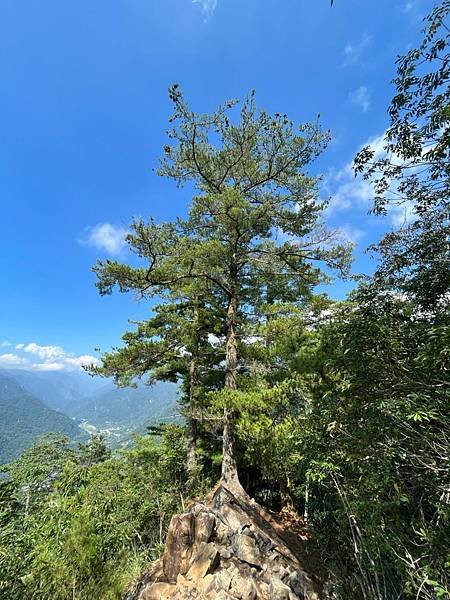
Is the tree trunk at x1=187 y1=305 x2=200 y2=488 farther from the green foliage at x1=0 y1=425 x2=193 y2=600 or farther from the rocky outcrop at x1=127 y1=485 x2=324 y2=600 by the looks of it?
the rocky outcrop at x1=127 y1=485 x2=324 y2=600

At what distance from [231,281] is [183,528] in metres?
5.82

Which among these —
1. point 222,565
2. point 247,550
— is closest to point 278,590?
point 247,550

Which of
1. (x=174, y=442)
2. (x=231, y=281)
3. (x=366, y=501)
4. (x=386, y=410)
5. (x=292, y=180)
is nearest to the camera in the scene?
(x=386, y=410)

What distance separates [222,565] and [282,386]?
3.16 m

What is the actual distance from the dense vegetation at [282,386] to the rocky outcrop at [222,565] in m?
0.69

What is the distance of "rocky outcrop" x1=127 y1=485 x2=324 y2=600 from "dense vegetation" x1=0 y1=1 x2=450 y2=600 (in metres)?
0.69

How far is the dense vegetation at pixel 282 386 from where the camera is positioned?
9.74 feet

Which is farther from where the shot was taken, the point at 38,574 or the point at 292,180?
the point at 292,180

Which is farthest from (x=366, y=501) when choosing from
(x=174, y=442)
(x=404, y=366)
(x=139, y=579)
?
(x=174, y=442)

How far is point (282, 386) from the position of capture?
651cm

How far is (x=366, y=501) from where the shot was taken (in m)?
3.38

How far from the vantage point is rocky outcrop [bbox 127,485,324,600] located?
164 inches

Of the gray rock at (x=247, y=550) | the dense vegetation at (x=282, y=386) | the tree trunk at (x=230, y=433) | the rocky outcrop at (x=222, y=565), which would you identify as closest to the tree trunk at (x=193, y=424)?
the dense vegetation at (x=282, y=386)

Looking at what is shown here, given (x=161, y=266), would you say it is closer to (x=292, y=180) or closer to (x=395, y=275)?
(x=292, y=180)
